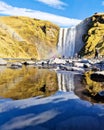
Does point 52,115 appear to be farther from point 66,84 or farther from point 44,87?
point 66,84

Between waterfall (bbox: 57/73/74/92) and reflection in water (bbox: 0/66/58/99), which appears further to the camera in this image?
waterfall (bbox: 57/73/74/92)

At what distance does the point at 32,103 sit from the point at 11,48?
14827cm

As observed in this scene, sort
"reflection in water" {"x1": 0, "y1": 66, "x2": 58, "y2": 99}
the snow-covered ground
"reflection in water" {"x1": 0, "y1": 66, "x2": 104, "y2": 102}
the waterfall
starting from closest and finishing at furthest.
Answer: the snow-covered ground → "reflection in water" {"x1": 0, "y1": 66, "x2": 104, "y2": 102} → "reflection in water" {"x1": 0, "y1": 66, "x2": 58, "y2": 99} → the waterfall

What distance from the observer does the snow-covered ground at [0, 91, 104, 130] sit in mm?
13125

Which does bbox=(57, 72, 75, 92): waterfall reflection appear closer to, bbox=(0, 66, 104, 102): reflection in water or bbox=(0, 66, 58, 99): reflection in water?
bbox=(0, 66, 104, 102): reflection in water

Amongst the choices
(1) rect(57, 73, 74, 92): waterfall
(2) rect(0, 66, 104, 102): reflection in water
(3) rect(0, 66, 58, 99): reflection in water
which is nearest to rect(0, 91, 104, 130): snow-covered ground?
(2) rect(0, 66, 104, 102): reflection in water

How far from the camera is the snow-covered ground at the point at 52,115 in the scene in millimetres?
13125

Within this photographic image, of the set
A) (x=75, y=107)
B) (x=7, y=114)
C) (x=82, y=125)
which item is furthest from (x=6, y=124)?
(x=75, y=107)

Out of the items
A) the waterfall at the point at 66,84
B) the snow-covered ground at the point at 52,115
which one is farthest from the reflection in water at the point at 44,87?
the snow-covered ground at the point at 52,115

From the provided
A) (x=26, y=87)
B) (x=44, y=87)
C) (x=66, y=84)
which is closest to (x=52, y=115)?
(x=44, y=87)

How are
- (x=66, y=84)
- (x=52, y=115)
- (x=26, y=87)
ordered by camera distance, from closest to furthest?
(x=52, y=115) → (x=26, y=87) → (x=66, y=84)

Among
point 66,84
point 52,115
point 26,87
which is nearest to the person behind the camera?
point 52,115

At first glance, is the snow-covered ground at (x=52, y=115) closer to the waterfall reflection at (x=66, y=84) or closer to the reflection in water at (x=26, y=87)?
the reflection in water at (x=26, y=87)

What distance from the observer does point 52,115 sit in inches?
589
